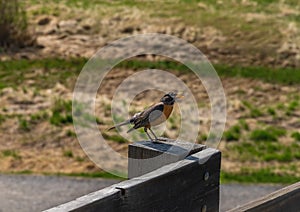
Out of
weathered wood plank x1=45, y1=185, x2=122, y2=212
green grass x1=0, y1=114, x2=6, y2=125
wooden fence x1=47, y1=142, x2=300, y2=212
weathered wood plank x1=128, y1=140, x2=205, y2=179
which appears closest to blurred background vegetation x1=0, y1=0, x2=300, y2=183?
green grass x1=0, y1=114, x2=6, y2=125

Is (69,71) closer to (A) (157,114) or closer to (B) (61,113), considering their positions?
(B) (61,113)

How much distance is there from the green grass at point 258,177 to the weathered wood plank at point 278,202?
21.2 ft

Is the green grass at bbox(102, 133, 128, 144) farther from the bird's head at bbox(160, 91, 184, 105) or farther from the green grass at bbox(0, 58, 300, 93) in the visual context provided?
the bird's head at bbox(160, 91, 184, 105)

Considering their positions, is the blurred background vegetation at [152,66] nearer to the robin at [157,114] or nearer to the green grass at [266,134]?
the green grass at [266,134]

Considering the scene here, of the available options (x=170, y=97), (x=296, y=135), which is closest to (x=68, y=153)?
(x=296, y=135)

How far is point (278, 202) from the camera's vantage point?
3326mm

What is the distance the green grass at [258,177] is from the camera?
9.94 meters

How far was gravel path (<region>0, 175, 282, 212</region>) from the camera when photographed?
9.10 meters

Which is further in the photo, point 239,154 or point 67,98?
point 67,98

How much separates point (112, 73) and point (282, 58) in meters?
3.10

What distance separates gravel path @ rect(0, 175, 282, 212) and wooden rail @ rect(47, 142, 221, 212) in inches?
234

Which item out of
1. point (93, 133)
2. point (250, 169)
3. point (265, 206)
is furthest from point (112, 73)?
point (265, 206)

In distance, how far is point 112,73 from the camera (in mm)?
14266

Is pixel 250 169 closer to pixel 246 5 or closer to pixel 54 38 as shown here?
pixel 54 38
